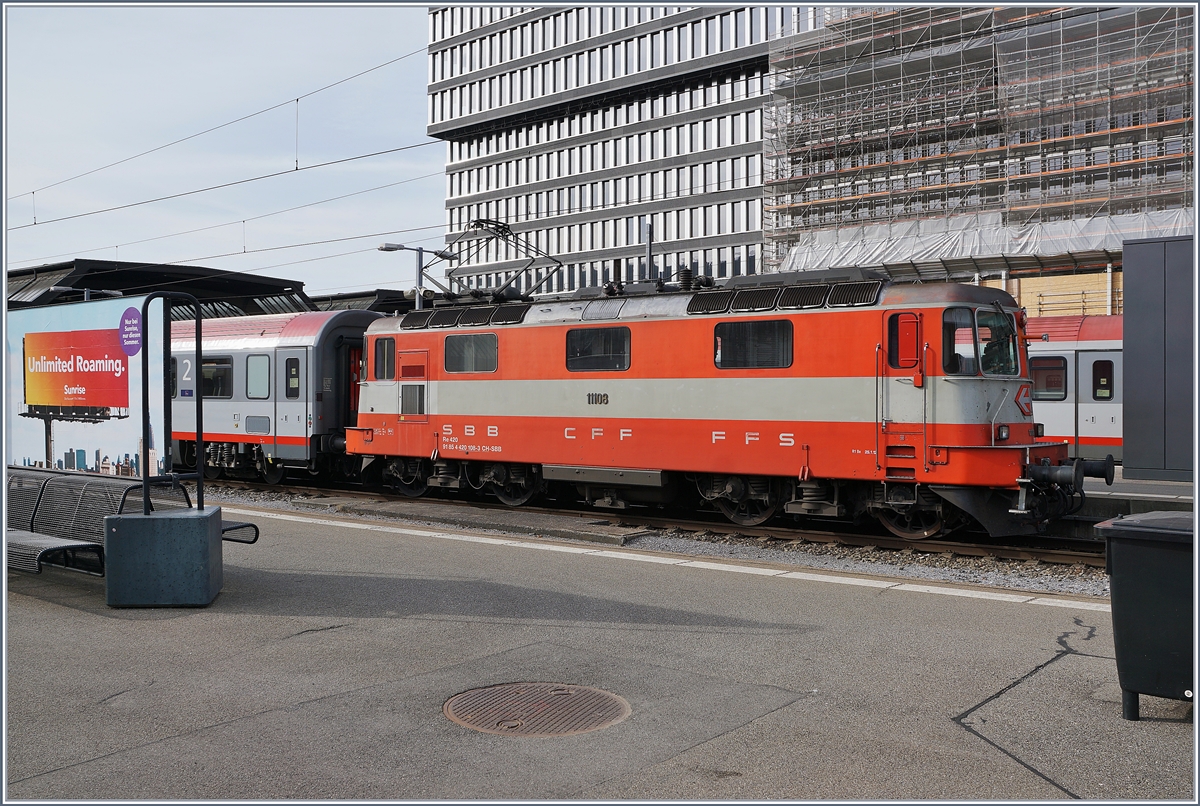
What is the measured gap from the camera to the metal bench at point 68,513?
27.2ft

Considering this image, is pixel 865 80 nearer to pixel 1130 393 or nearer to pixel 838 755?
pixel 1130 393

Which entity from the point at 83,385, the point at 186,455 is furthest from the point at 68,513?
the point at 186,455

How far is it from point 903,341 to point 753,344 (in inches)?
78.7

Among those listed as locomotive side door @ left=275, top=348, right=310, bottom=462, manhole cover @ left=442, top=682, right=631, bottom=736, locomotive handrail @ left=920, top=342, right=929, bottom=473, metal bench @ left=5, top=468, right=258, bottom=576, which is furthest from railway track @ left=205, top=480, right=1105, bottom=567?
manhole cover @ left=442, top=682, right=631, bottom=736

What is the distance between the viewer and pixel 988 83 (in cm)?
4378

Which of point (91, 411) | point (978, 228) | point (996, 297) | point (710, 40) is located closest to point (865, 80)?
point (978, 228)

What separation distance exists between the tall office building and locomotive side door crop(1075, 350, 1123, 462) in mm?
43549

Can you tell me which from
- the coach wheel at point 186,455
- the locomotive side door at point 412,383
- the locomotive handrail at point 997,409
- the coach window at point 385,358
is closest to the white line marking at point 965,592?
the locomotive handrail at point 997,409

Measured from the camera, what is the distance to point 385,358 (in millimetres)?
17469

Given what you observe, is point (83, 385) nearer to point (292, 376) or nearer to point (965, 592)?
point (965, 592)

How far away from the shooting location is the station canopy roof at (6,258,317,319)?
21812 mm

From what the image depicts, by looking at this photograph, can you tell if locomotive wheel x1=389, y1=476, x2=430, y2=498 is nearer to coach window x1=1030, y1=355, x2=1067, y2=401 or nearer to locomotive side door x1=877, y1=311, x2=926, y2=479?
locomotive side door x1=877, y1=311, x2=926, y2=479

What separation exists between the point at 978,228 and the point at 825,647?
36.2 metres

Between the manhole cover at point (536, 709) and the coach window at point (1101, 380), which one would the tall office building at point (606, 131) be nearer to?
the coach window at point (1101, 380)
